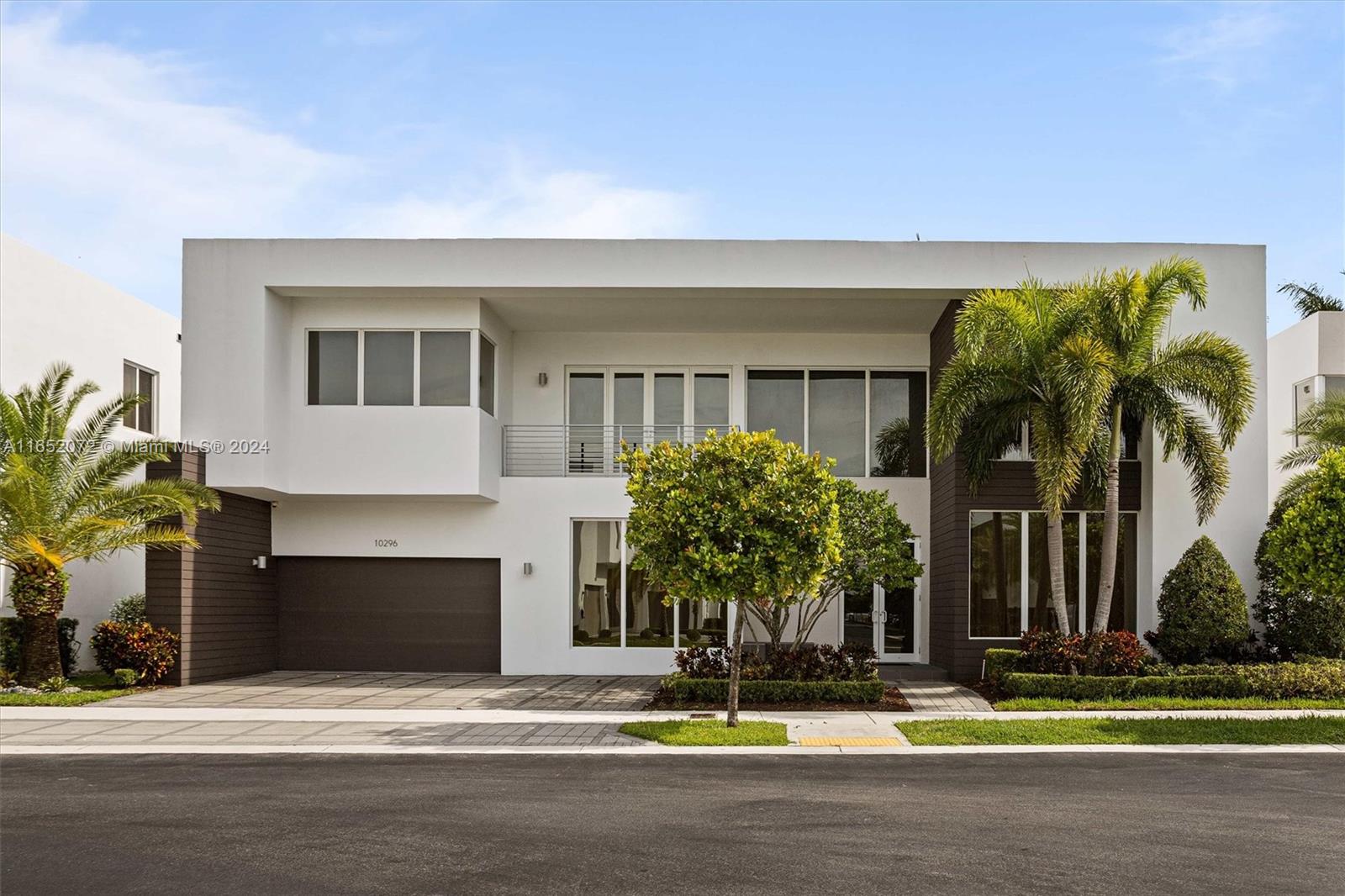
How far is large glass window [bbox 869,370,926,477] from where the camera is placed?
20.4 meters

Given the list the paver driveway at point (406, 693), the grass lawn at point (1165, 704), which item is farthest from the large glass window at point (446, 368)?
the grass lawn at point (1165, 704)

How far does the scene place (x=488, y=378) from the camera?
19.3 m

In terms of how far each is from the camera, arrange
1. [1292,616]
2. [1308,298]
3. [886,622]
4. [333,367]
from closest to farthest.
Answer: [1292,616], [333,367], [886,622], [1308,298]

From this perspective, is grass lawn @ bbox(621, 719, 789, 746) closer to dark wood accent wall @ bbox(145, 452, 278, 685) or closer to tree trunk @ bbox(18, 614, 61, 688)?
dark wood accent wall @ bbox(145, 452, 278, 685)

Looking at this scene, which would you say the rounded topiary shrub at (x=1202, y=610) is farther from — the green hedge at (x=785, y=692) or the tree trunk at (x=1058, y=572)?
the green hedge at (x=785, y=692)

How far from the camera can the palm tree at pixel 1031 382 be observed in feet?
50.4

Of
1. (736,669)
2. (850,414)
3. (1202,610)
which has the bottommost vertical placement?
(736,669)

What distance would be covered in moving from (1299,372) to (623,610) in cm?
1538

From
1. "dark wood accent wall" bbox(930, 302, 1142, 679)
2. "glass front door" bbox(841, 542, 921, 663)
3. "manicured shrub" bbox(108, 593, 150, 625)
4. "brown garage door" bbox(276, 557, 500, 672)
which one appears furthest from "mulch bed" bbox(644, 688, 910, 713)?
"manicured shrub" bbox(108, 593, 150, 625)

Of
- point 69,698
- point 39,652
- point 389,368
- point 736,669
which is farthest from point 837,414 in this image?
point 39,652

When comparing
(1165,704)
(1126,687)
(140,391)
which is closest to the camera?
(1165,704)

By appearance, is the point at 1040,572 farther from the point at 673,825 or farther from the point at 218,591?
the point at 218,591

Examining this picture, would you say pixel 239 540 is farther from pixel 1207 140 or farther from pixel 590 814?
pixel 1207 140

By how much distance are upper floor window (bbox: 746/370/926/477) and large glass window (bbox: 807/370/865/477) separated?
0.01 metres
